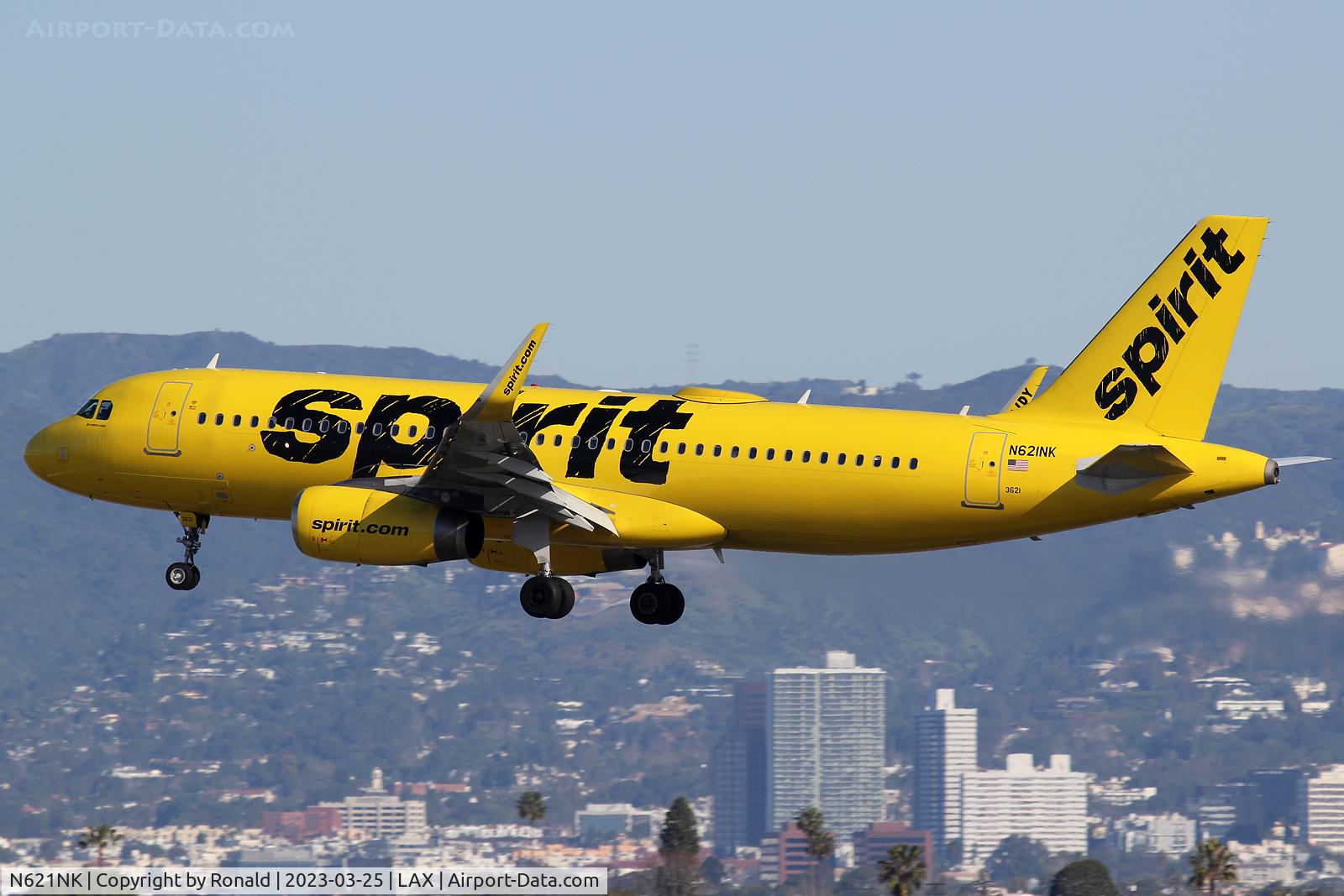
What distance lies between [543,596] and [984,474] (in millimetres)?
11234

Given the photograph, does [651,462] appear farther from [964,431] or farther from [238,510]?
[238,510]

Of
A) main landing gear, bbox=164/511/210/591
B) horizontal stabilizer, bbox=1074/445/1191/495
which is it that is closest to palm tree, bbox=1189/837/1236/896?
horizontal stabilizer, bbox=1074/445/1191/495

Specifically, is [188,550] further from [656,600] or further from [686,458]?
[686,458]

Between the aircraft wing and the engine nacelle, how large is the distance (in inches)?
31.1

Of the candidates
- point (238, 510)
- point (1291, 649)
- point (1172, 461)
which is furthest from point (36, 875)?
point (1291, 649)

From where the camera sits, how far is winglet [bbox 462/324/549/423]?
43.7 m

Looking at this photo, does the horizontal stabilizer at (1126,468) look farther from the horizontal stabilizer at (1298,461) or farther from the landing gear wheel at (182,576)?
the landing gear wheel at (182,576)

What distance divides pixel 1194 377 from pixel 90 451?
28294 millimetres

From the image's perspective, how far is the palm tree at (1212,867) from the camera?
380ft

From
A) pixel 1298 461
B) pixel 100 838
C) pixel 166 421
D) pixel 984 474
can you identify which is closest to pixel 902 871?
pixel 100 838

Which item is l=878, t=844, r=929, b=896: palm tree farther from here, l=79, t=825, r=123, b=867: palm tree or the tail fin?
the tail fin

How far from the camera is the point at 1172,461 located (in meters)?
44.2

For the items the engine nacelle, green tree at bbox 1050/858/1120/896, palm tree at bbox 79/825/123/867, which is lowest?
green tree at bbox 1050/858/1120/896

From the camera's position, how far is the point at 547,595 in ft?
163
